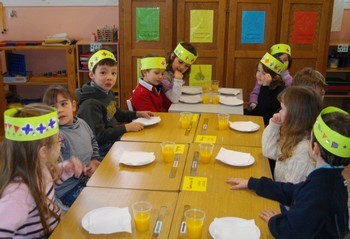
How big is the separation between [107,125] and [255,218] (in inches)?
65.3

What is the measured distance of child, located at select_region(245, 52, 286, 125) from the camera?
3641mm

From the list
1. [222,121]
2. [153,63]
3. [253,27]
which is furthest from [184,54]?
[253,27]

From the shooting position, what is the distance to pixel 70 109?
240cm

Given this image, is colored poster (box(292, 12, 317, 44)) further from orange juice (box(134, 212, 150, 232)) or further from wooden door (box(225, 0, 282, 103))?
orange juice (box(134, 212, 150, 232))

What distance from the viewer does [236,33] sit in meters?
4.86

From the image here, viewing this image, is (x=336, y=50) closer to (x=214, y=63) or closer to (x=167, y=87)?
(x=214, y=63)

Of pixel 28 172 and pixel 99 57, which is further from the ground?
pixel 99 57

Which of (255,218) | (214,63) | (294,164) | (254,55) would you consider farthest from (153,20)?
(255,218)

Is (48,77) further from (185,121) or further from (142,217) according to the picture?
(142,217)

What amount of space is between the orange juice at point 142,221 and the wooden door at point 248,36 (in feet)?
11.9

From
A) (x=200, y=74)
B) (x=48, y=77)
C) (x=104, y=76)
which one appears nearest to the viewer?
(x=104, y=76)

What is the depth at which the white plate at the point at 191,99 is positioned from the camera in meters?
3.69

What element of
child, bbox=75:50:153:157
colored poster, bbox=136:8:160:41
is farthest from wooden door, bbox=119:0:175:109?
child, bbox=75:50:153:157

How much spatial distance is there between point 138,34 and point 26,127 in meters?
3.46
